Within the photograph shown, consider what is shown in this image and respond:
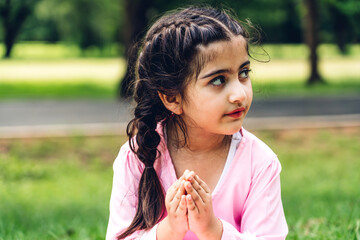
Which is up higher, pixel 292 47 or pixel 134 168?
pixel 134 168

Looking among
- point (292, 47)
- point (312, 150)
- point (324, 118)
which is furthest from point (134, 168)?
point (292, 47)

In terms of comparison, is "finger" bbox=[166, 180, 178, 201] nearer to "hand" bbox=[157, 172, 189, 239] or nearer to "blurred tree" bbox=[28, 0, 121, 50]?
"hand" bbox=[157, 172, 189, 239]

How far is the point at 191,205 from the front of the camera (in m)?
1.89

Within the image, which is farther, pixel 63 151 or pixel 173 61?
pixel 63 151

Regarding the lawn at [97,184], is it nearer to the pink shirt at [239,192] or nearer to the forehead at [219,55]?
the pink shirt at [239,192]

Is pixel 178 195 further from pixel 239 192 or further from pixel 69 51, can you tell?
pixel 69 51

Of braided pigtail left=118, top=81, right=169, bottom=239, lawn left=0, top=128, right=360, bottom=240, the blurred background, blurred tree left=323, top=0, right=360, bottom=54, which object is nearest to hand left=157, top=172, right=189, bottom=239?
braided pigtail left=118, top=81, right=169, bottom=239

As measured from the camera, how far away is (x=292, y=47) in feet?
173

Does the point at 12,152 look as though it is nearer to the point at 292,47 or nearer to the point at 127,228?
the point at 127,228

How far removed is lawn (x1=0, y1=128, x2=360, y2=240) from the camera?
11.6ft

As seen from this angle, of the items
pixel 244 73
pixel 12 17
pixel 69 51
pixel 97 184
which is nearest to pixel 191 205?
pixel 244 73

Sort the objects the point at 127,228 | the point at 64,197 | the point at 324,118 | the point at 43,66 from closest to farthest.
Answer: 1. the point at 127,228
2. the point at 64,197
3. the point at 324,118
4. the point at 43,66

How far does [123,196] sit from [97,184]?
4.75 m

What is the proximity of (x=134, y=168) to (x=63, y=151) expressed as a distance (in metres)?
6.38
